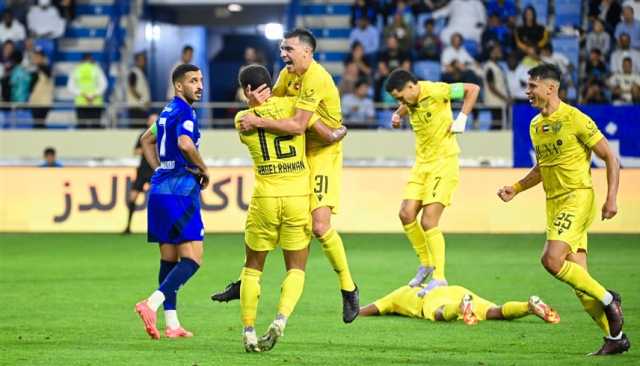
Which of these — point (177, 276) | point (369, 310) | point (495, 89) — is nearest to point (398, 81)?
point (369, 310)

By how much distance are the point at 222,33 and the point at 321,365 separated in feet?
96.8

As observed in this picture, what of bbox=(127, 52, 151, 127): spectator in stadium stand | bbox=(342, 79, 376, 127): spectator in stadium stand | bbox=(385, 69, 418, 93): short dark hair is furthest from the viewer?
bbox=(127, 52, 151, 127): spectator in stadium stand

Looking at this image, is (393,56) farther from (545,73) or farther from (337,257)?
(545,73)

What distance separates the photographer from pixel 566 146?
32.3 feet

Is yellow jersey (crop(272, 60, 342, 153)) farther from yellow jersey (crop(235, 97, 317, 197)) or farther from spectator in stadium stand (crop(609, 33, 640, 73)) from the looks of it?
spectator in stadium stand (crop(609, 33, 640, 73))

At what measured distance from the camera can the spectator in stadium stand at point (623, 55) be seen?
2617 centimetres

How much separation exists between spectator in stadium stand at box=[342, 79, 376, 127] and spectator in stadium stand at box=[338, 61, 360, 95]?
5.9 inches

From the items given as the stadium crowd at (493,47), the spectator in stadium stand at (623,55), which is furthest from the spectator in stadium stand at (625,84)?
the spectator in stadium stand at (623,55)

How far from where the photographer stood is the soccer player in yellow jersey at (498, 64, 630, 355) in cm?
956

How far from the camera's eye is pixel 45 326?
11.1 m

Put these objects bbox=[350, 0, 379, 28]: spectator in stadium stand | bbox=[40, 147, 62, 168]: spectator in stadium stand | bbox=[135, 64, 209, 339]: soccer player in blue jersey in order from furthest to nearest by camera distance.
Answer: bbox=[350, 0, 379, 28]: spectator in stadium stand < bbox=[40, 147, 62, 168]: spectator in stadium stand < bbox=[135, 64, 209, 339]: soccer player in blue jersey

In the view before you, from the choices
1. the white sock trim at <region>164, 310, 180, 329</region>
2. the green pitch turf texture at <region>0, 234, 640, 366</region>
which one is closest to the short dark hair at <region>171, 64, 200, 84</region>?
the white sock trim at <region>164, 310, 180, 329</region>

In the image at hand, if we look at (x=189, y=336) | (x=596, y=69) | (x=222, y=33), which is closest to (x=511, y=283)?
(x=189, y=336)

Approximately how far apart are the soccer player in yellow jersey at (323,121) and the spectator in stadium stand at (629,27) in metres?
17.1
